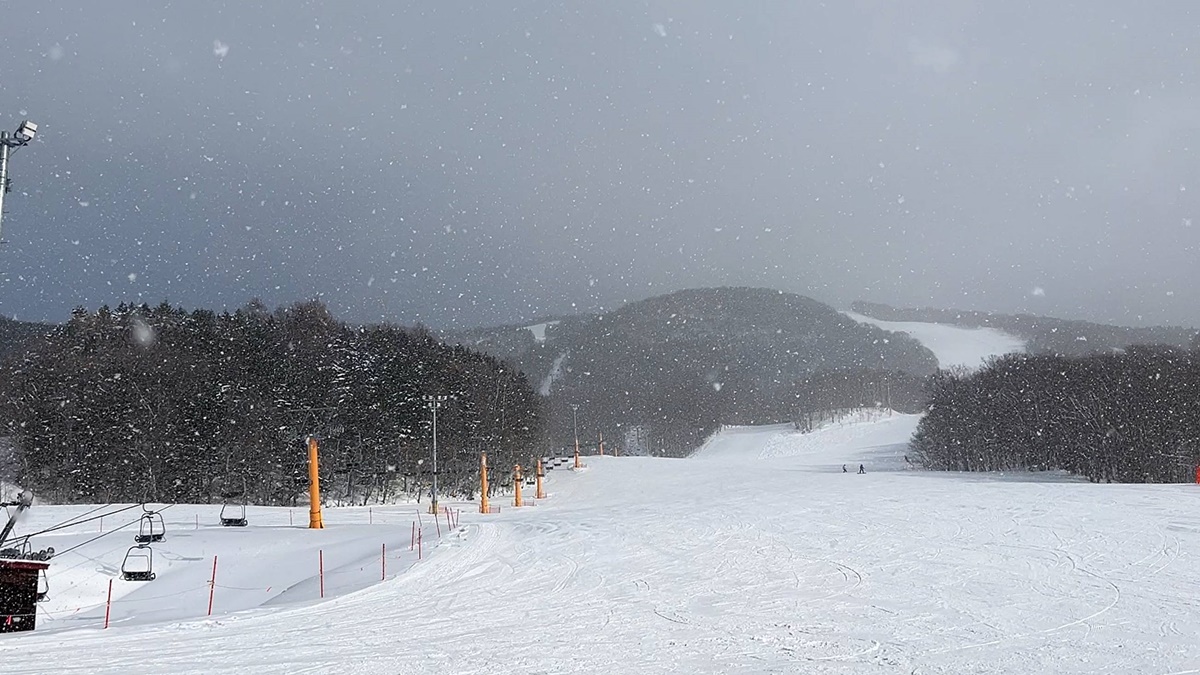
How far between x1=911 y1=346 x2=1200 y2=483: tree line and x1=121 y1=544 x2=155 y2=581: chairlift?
62.3m

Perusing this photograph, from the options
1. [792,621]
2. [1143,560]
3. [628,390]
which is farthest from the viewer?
[628,390]

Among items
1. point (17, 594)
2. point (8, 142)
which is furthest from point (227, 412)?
point (8, 142)

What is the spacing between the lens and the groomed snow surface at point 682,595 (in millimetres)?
10547

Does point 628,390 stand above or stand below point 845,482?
above

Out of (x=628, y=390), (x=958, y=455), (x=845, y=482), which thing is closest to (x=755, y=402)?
(x=628, y=390)

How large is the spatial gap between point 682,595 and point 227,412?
52713mm

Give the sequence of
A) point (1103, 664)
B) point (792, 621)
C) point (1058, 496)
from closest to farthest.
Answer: point (1103, 664)
point (792, 621)
point (1058, 496)

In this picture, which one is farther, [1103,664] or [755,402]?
[755,402]

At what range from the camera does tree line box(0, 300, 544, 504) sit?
5600 centimetres

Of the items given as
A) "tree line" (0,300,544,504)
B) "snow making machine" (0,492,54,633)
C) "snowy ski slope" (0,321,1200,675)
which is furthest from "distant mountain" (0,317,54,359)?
"snow making machine" (0,492,54,633)

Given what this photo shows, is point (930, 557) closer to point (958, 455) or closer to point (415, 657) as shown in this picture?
point (415, 657)

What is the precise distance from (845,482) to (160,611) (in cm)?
4388

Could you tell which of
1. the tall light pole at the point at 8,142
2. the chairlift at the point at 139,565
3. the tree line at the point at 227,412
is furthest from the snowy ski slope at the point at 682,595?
the tree line at the point at 227,412

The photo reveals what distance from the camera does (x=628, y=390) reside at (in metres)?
180
